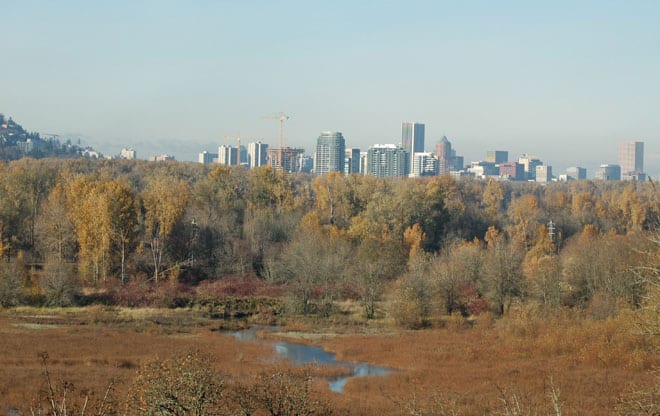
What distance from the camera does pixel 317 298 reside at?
5178 cm

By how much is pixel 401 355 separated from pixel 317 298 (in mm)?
17754

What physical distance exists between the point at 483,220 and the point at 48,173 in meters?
52.3

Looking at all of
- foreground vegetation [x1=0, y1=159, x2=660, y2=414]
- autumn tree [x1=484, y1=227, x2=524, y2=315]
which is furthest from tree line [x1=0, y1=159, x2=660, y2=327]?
foreground vegetation [x1=0, y1=159, x2=660, y2=414]

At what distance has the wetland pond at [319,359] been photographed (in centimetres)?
3023

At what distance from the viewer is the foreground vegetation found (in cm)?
2297

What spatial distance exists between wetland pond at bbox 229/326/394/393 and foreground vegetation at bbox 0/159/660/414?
3.24 feet

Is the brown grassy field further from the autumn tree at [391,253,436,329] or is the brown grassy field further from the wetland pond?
the autumn tree at [391,253,436,329]

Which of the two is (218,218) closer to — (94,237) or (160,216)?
(160,216)

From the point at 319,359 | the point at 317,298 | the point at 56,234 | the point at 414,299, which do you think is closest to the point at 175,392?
the point at 319,359

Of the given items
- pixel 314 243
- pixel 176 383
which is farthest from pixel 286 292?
pixel 176 383

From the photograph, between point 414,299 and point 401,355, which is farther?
point 414,299

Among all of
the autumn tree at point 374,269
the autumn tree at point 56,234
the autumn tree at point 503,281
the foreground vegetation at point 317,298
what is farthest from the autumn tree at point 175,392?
the autumn tree at point 56,234

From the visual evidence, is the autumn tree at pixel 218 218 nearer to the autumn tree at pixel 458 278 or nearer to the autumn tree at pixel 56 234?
the autumn tree at pixel 56 234

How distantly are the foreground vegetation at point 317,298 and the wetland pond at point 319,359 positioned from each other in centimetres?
99
